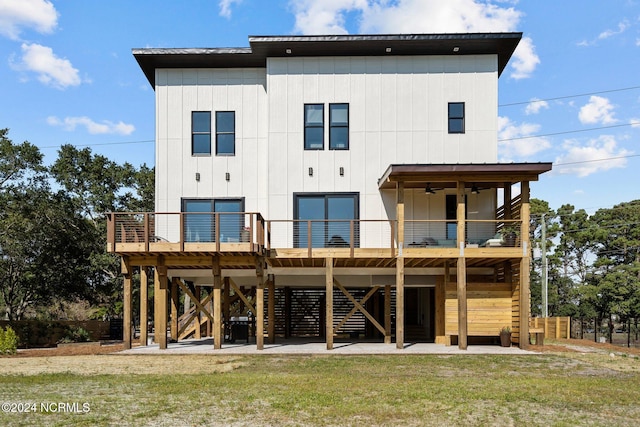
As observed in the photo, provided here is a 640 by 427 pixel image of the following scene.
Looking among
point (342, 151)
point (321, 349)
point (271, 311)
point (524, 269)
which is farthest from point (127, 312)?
point (524, 269)

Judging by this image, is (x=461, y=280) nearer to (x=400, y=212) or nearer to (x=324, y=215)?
(x=400, y=212)

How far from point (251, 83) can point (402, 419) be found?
14.9 m

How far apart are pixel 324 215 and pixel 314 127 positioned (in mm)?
2823

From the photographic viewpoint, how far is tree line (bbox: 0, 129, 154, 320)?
28422 mm

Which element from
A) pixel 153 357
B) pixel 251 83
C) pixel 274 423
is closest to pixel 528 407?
pixel 274 423

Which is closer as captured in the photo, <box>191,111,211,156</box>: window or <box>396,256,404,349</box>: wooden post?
<box>396,256,404,349</box>: wooden post

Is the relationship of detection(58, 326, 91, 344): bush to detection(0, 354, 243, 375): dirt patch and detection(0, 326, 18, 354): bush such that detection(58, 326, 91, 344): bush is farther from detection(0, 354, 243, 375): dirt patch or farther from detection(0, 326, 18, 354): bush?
detection(0, 354, 243, 375): dirt patch

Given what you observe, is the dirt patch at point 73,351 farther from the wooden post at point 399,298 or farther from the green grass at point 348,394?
the wooden post at point 399,298

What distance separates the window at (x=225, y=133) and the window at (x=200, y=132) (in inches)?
11.6

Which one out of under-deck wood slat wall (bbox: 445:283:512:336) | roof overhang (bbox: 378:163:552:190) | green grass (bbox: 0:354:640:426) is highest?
roof overhang (bbox: 378:163:552:190)

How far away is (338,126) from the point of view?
67.5 feet

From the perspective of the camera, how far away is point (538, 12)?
1884 cm

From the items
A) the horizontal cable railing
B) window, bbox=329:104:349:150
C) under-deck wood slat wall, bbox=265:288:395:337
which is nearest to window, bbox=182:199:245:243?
the horizontal cable railing

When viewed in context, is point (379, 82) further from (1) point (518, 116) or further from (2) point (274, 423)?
(2) point (274, 423)
